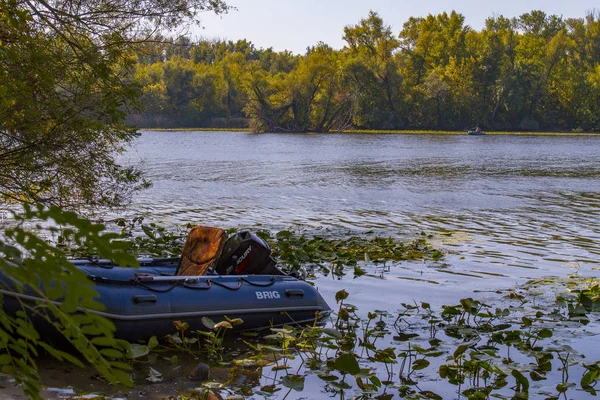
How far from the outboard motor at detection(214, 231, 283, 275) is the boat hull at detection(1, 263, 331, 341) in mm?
329

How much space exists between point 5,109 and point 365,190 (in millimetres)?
14487

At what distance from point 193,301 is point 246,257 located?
3.81 feet

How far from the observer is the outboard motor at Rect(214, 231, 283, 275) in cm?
761

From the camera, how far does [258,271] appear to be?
768 cm

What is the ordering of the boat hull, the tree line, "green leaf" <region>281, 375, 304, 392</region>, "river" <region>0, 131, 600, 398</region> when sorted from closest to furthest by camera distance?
"green leaf" <region>281, 375, 304, 392</region>
the boat hull
"river" <region>0, 131, 600, 398</region>
the tree line

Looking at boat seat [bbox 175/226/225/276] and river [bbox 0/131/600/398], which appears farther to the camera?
river [bbox 0/131/600/398]

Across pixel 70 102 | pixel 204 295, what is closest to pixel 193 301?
pixel 204 295

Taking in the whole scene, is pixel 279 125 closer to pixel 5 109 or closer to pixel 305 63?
pixel 305 63

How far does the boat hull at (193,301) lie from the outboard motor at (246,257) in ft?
1.08

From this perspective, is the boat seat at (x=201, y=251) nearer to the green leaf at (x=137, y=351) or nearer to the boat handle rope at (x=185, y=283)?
the boat handle rope at (x=185, y=283)

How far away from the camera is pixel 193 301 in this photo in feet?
21.6

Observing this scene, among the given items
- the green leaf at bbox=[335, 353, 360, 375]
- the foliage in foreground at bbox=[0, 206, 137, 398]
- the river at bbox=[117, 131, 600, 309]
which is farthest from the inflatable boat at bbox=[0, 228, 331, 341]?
the foliage in foreground at bbox=[0, 206, 137, 398]

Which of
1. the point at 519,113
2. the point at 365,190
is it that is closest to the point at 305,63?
the point at 519,113

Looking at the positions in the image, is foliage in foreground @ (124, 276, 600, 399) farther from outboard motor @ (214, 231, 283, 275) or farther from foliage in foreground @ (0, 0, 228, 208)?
foliage in foreground @ (0, 0, 228, 208)
